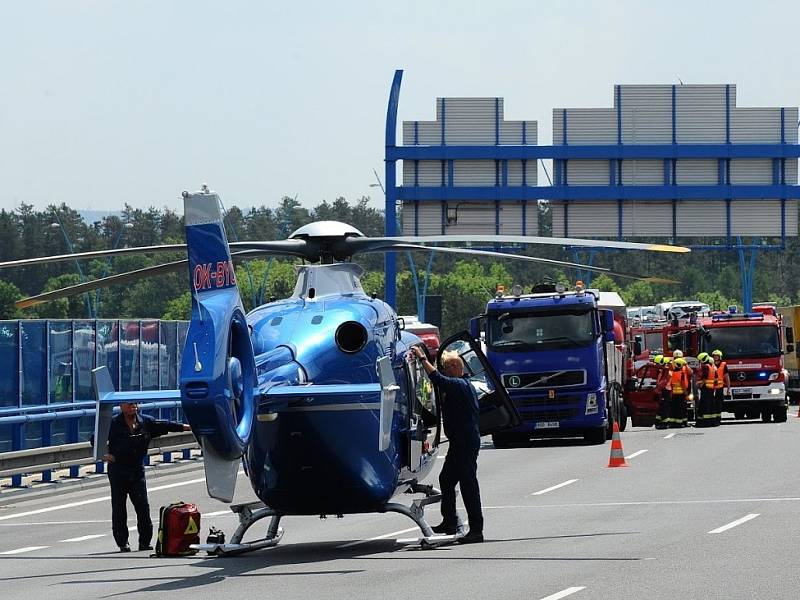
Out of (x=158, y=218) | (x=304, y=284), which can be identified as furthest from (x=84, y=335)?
(x=158, y=218)

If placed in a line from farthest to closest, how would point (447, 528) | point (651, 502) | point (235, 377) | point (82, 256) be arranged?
point (651, 502) → point (447, 528) → point (82, 256) → point (235, 377)

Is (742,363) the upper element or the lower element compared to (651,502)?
upper

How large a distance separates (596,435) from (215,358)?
75.9 ft

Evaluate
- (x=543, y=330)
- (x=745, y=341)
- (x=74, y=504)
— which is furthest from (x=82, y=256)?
(x=745, y=341)

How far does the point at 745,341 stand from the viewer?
1708 inches

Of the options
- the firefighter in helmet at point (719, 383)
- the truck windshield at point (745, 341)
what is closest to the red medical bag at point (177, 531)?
the firefighter in helmet at point (719, 383)

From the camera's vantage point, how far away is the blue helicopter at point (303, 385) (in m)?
12.5

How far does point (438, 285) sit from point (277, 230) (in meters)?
59.1

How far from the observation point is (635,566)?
13742 millimetres

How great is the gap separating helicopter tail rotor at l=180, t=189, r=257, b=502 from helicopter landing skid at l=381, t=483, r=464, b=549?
2.85 meters

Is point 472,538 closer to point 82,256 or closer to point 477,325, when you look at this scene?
point 82,256

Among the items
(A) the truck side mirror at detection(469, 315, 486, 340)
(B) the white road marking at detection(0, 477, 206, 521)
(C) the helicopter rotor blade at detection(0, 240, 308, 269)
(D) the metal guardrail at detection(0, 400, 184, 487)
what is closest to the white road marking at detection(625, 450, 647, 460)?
(A) the truck side mirror at detection(469, 315, 486, 340)

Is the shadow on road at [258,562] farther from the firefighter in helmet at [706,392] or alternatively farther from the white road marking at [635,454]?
the firefighter in helmet at [706,392]

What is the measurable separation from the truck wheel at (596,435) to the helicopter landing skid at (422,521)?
17.8 m
